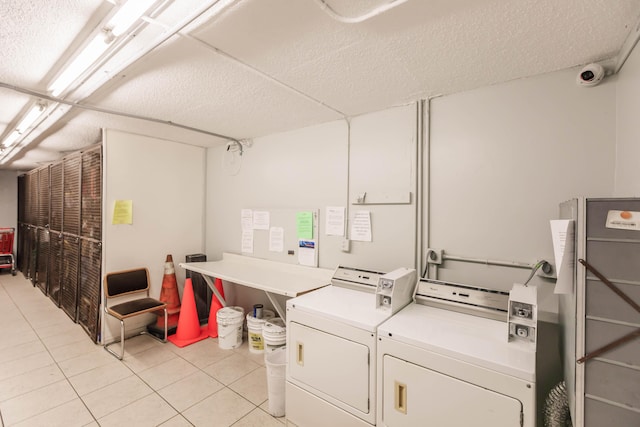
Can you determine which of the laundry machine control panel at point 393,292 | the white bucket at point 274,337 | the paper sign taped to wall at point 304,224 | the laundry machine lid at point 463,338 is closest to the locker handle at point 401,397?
the laundry machine lid at point 463,338

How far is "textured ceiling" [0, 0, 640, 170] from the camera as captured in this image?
1235mm

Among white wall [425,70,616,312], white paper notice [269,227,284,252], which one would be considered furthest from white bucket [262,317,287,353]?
white wall [425,70,616,312]

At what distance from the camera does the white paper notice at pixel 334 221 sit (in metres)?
2.61

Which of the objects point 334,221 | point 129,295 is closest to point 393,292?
point 334,221

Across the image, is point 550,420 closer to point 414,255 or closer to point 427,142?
point 414,255

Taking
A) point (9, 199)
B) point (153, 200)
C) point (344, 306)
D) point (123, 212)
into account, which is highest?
point (9, 199)

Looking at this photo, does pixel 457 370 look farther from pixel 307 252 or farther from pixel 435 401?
pixel 307 252

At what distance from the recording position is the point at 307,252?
283 centimetres

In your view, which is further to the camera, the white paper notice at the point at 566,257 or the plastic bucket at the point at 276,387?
the plastic bucket at the point at 276,387

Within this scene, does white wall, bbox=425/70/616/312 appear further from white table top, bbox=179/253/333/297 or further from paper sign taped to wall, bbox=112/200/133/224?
paper sign taped to wall, bbox=112/200/133/224

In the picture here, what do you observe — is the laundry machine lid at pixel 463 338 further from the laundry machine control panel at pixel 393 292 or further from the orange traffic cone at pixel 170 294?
the orange traffic cone at pixel 170 294

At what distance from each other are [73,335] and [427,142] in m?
4.22

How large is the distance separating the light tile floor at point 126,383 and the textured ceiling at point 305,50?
229cm

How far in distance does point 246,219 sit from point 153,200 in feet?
3.71
